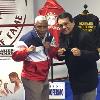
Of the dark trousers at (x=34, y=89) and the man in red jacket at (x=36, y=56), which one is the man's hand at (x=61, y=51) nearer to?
the man in red jacket at (x=36, y=56)

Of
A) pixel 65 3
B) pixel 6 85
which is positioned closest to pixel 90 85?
pixel 6 85

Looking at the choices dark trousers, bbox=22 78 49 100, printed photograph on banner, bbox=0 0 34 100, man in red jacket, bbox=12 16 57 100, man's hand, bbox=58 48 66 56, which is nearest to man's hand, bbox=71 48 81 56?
man's hand, bbox=58 48 66 56

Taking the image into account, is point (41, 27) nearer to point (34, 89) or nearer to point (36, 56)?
point (36, 56)

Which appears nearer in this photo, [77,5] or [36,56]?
[36,56]

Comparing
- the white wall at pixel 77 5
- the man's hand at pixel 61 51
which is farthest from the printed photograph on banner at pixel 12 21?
the man's hand at pixel 61 51

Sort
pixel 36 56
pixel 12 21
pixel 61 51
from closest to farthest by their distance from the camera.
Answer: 1. pixel 61 51
2. pixel 36 56
3. pixel 12 21

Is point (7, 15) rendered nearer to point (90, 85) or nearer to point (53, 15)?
point (53, 15)

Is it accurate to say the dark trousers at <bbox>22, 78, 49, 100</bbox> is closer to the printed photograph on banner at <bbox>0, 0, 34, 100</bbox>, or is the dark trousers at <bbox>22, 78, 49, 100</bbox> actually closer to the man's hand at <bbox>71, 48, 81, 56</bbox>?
the man's hand at <bbox>71, 48, 81, 56</bbox>

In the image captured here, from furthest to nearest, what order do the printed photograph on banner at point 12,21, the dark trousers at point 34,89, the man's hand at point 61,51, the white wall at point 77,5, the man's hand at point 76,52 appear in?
the white wall at point 77,5 < the printed photograph on banner at point 12,21 < the dark trousers at point 34,89 < the man's hand at point 61,51 < the man's hand at point 76,52

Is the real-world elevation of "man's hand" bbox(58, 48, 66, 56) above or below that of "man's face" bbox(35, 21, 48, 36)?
below

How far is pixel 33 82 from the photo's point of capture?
292 centimetres

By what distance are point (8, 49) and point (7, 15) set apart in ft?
1.51

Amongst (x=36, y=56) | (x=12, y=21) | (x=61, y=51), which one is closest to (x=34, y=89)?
(x=36, y=56)

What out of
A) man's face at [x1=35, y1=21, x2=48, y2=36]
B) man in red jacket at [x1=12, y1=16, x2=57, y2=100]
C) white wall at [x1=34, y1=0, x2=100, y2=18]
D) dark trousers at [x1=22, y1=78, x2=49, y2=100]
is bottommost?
dark trousers at [x1=22, y1=78, x2=49, y2=100]
